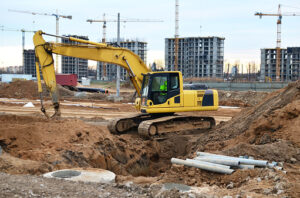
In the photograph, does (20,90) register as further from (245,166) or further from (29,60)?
(29,60)

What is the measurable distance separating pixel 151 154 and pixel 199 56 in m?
94.2

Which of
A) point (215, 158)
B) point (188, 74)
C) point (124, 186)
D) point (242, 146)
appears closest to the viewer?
point (124, 186)

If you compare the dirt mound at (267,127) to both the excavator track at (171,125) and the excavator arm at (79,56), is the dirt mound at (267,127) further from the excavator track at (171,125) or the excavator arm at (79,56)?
the excavator arm at (79,56)

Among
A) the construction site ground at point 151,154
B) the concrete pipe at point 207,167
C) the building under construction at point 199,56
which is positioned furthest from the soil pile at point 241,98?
the building under construction at point 199,56

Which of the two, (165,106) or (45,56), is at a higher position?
(45,56)

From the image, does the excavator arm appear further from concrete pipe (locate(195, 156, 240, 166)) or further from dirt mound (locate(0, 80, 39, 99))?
dirt mound (locate(0, 80, 39, 99))

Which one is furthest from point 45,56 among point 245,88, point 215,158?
point 245,88

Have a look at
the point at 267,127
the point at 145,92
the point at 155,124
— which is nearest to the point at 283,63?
the point at 145,92

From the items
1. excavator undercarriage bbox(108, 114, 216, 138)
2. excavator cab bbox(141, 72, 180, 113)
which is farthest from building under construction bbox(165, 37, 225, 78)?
excavator cab bbox(141, 72, 180, 113)

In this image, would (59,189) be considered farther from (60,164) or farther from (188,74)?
(188,74)

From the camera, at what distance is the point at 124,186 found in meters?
8.13

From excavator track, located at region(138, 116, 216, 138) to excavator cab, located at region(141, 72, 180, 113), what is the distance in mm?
805

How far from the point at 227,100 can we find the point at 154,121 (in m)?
23.3

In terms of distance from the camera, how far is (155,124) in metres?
15.5
